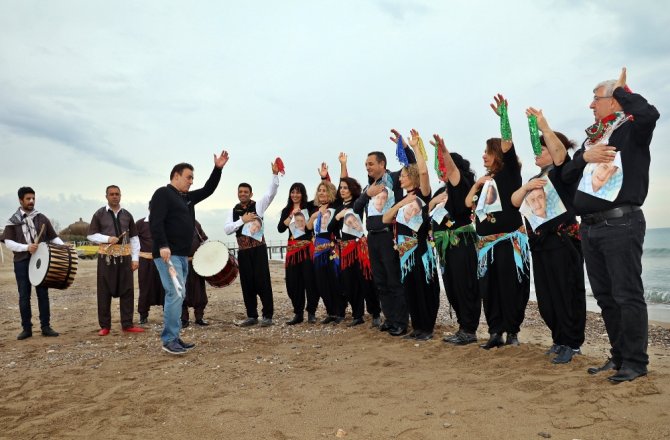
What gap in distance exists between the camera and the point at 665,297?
1198 centimetres

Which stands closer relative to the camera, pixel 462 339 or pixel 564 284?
pixel 564 284

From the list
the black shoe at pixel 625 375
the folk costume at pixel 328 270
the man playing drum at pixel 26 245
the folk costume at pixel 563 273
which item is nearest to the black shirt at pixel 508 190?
the folk costume at pixel 563 273

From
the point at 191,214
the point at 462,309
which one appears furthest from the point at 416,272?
the point at 191,214

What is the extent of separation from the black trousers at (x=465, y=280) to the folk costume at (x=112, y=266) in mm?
4367

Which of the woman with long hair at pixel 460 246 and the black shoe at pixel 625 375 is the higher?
the woman with long hair at pixel 460 246

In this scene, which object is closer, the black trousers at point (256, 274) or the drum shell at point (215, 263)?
the drum shell at point (215, 263)

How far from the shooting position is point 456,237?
16.9 ft

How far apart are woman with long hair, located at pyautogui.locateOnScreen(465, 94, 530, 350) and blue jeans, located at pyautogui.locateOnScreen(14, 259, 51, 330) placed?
559 centimetres

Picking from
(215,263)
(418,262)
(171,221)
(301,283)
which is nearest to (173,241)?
(171,221)

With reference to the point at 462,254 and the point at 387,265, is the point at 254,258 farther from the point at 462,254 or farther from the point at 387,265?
the point at 462,254

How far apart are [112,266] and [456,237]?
15.1 feet

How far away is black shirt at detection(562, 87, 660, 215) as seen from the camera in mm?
3344

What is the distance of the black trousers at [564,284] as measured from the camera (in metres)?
4.23

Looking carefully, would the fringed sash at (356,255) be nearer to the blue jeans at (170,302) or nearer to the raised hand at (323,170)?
the raised hand at (323,170)
